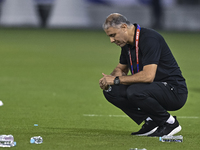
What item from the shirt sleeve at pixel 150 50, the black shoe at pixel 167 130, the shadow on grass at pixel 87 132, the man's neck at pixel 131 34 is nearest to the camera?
the shirt sleeve at pixel 150 50

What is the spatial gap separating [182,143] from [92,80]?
641 centimetres

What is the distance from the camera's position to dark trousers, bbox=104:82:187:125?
19.9 feet

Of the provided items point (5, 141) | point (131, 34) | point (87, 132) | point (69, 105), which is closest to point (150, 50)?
point (131, 34)

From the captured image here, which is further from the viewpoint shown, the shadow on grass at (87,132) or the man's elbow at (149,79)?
the shadow on grass at (87,132)

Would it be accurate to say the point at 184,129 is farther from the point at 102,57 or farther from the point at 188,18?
Answer: the point at 188,18

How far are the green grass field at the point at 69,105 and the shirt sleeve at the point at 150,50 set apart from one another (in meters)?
0.91

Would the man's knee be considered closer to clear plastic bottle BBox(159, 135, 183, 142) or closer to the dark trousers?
the dark trousers

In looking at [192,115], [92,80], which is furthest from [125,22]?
[92,80]

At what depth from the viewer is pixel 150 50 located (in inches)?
236

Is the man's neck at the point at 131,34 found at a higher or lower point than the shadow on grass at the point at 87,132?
higher

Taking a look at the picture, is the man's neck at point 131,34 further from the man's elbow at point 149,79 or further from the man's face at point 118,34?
the man's elbow at point 149,79

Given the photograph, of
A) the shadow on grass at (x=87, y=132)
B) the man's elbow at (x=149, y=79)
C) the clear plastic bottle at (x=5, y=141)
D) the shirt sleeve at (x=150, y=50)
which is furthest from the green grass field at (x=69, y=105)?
the shirt sleeve at (x=150, y=50)

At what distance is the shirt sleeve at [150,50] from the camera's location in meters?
5.98

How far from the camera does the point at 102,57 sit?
59.8 ft
